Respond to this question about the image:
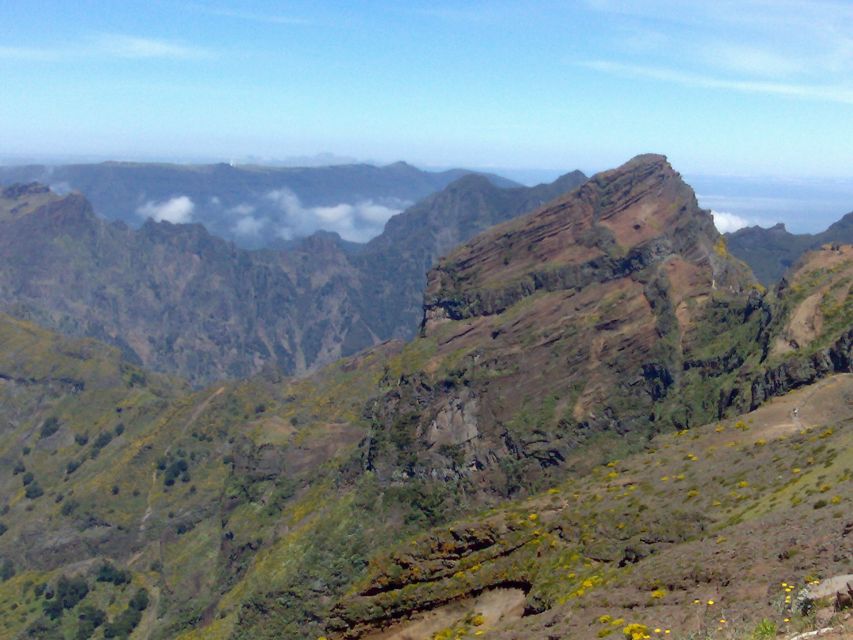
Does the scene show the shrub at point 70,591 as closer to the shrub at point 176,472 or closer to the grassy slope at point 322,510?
the grassy slope at point 322,510

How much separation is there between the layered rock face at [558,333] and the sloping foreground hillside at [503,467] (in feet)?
1.24

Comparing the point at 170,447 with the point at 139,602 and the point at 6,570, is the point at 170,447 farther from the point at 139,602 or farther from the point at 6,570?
the point at 139,602

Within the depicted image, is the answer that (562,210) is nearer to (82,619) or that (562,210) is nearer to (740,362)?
(740,362)

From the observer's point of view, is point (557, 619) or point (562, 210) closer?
point (557, 619)

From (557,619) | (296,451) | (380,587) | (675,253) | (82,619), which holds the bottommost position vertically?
(82,619)

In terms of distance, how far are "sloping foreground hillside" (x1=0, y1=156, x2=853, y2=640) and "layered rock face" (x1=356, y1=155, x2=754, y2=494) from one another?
377mm

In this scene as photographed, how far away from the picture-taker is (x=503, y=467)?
371ft

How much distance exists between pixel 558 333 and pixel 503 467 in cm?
2335

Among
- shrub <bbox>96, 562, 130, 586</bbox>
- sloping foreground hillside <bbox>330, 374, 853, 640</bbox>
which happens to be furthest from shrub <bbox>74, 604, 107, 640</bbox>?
sloping foreground hillside <bbox>330, 374, 853, 640</bbox>

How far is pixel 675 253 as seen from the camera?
139 m

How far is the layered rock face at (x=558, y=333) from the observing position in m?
116

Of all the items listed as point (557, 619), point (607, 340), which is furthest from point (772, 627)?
point (607, 340)

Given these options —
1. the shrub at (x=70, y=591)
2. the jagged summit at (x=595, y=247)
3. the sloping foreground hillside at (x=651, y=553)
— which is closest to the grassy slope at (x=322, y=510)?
the sloping foreground hillside at (x=651, y=553)

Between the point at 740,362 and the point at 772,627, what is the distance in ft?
285
